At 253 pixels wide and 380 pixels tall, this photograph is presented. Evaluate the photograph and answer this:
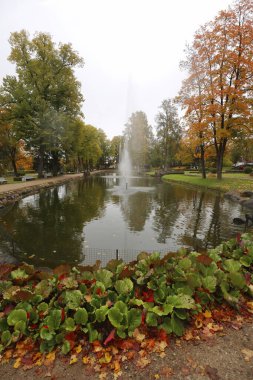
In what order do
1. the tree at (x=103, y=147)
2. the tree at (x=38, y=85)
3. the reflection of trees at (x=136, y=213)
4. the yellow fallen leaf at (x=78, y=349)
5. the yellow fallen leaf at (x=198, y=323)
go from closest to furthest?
the yellow fallen leaf at (x=78, y=349) < the yellow fallen leaf at (x=198, y=323) < the reflection of trees at (x=136, y=213) < the tree at (x=38, y=85) < the tree at (x=103, y=147)

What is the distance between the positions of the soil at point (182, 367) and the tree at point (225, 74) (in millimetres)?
22854

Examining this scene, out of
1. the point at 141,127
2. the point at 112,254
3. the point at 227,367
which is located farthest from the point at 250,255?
the point at 141,127

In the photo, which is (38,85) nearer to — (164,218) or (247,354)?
(164,218)

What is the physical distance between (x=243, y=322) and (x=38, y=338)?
10.4ft

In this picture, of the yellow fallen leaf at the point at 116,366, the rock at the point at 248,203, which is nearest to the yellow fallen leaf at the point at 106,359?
the yellow fallen leaf at the point at 116,366

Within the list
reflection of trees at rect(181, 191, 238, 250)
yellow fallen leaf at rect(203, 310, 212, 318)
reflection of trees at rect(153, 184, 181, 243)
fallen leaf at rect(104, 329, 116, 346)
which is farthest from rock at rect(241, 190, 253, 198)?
fallen leaf at rect(104, 329, 116, 346)

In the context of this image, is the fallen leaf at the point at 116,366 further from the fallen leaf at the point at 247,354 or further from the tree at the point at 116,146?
the tree at the point at 116,146

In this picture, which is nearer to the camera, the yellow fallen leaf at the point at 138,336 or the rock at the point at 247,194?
the yellow fallen leaf at the point at 138,336

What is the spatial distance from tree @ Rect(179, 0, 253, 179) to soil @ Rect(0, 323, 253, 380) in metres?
22.9

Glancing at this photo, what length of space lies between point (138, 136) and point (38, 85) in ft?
126

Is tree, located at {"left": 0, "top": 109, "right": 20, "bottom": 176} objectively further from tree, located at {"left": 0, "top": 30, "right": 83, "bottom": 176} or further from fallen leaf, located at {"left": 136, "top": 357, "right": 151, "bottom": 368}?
fallen leaf, located at {"left": 136, "top": 357, "right": 151, "bottom": 368}

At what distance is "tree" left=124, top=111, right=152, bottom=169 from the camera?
64688mm

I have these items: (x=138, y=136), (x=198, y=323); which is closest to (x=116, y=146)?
(x=138, y=136)

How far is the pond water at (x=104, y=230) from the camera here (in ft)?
24.6
